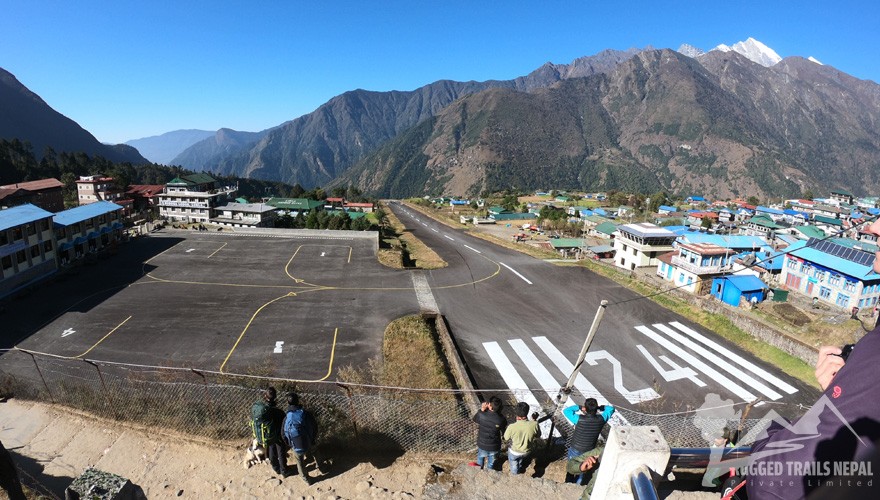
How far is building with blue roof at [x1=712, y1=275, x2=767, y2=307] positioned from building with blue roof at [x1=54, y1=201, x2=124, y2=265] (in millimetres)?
56414

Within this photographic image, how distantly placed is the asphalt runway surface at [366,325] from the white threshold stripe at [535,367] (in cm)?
10

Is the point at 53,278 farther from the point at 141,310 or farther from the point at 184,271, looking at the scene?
the point at 141,310

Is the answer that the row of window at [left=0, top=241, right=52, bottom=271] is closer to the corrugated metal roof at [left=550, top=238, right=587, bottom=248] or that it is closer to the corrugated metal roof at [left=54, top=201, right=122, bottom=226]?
the corrugated metal roof at [left=54, top=201, right=122, bottom=226]

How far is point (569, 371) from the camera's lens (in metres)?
19.7

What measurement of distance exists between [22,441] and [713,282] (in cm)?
4512

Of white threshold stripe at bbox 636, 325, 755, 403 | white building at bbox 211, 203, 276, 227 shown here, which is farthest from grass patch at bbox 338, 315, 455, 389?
white building at bbox 211, 203, 276, 227

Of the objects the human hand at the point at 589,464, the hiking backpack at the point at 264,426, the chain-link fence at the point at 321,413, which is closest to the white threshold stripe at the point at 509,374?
the chain-link fence at the point at 321,413

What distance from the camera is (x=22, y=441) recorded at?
1051 cm

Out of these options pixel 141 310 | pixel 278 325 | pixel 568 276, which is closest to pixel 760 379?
pixel 568 276

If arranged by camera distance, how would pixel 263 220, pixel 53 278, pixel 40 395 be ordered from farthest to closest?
1. pixel 263 220
2. pixel 53 278
3. pixel 40 395

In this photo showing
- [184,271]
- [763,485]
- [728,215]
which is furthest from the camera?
[728,215]

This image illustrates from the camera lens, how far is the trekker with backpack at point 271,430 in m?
7.91

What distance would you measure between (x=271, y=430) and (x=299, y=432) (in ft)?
2.32

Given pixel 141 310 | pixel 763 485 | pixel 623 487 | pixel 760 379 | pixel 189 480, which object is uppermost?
pixel 763 485
